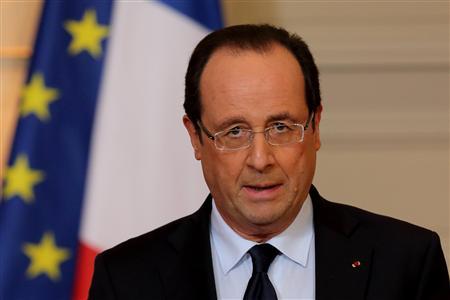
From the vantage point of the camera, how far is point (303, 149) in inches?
67.1

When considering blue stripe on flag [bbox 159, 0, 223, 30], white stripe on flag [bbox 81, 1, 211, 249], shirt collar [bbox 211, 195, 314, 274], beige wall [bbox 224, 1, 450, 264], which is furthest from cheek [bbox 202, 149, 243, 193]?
beige wall [bbox 224, 1, 450, 264]

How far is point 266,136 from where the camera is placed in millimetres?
1669

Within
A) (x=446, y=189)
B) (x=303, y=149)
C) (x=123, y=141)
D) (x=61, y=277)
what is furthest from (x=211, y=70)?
(x=446, y=189)

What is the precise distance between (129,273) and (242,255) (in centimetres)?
24

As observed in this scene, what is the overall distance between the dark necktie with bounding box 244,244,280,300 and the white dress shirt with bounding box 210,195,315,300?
2cm

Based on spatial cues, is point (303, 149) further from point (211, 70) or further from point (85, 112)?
point (85, 112)

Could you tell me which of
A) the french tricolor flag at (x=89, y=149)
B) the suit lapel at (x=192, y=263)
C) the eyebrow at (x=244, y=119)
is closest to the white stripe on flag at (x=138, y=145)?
the french tricolor flag at (x=89, y=149)

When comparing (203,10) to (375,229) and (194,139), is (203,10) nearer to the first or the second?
(194,139)

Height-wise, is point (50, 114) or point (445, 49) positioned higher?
point (445, 49)

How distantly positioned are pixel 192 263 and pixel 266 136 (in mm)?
333

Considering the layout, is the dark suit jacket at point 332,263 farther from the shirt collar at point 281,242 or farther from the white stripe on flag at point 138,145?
the white stripe on flag at point 138,145

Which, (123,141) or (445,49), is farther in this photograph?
(445,49)

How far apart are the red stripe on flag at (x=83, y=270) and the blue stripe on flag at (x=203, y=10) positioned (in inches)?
30.1

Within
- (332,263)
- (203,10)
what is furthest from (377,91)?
(332,263)
